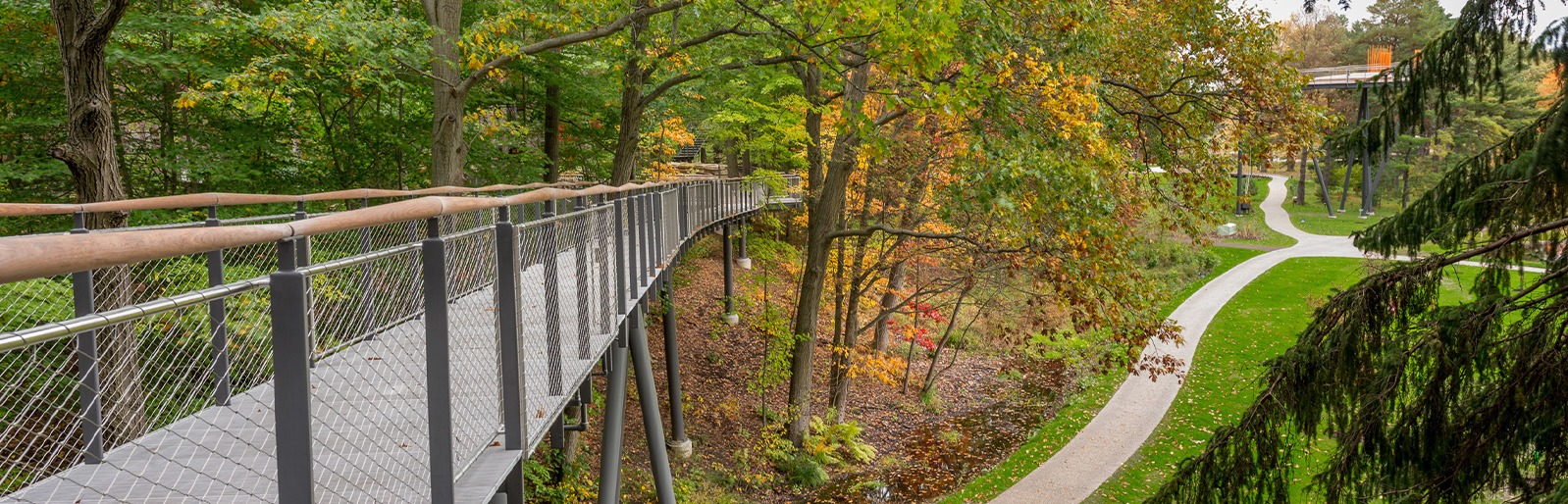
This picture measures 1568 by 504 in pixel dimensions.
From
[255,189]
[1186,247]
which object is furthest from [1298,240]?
[255,189]

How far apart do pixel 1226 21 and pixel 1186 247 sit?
85.6 ft

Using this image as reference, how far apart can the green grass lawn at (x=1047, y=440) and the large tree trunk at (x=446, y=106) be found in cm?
917

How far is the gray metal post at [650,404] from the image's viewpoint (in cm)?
916

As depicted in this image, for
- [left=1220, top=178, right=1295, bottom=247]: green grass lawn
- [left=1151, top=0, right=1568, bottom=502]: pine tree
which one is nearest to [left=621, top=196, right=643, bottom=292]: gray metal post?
[left=1151, top=0, right=1568, bottom=502]: pine tree

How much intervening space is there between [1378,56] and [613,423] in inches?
1868

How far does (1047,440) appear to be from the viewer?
18047mm

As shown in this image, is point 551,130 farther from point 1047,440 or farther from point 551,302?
point 551,302

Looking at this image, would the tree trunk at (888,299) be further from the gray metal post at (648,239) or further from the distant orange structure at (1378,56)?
the distant orange structure at (1378,56)

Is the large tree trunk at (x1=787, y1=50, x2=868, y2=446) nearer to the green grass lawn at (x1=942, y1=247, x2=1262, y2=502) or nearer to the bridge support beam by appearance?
the green grass lawn at (x1=942, y1=247, x2=1262, y2=502)

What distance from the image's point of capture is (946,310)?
26.6m

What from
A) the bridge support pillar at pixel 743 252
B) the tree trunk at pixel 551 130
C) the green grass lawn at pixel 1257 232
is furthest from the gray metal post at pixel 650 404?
the green grass lawn at pixel 1257 232

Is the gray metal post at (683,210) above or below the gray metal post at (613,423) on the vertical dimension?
above

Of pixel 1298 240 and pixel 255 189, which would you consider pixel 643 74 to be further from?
pixel 1298 240

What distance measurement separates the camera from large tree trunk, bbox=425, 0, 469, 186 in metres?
11.2
